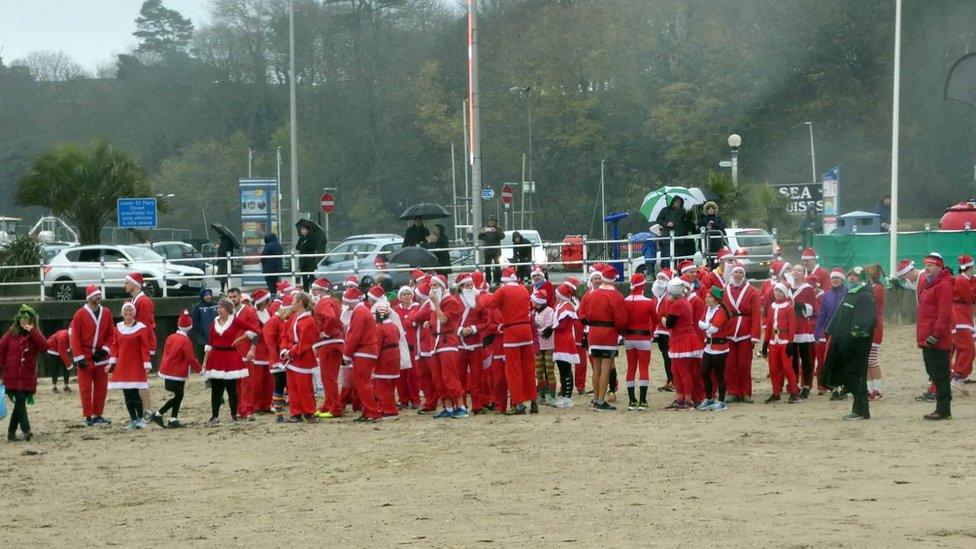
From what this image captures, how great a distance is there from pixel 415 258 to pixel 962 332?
41.4 feet

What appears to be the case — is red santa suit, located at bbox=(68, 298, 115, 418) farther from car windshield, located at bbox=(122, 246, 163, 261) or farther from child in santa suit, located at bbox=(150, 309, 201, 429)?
car windshield, located at bbox=(122, 246, 163, 261)

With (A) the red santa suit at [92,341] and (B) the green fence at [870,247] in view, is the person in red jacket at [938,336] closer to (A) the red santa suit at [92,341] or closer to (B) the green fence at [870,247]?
(A) the red santa suit at [92,341]

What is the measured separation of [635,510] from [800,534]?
5.38 ft

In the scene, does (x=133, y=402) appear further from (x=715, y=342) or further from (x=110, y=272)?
(x=110, y=272)

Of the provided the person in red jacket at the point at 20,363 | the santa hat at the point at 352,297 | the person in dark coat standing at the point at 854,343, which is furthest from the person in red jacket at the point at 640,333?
the person in red jacket at the point at 20,363

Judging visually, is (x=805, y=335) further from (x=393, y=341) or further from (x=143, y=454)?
(x=143, y=454)

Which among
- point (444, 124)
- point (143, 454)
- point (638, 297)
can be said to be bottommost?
point (143, 454)

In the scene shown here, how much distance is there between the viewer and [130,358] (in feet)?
59.3

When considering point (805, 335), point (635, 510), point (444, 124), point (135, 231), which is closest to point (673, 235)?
point (805, 335)

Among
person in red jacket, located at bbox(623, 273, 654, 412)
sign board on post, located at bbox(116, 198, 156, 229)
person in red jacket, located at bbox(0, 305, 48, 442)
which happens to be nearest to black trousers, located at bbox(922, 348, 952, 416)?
person in red jacket, located at bbox(623, 273, 654, 412)

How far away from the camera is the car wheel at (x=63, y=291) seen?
33531 millimetres

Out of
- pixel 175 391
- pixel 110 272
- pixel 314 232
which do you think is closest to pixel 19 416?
pixel 175 391

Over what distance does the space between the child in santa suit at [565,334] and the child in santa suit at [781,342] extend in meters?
2.63

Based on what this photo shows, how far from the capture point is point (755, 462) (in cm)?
1330
